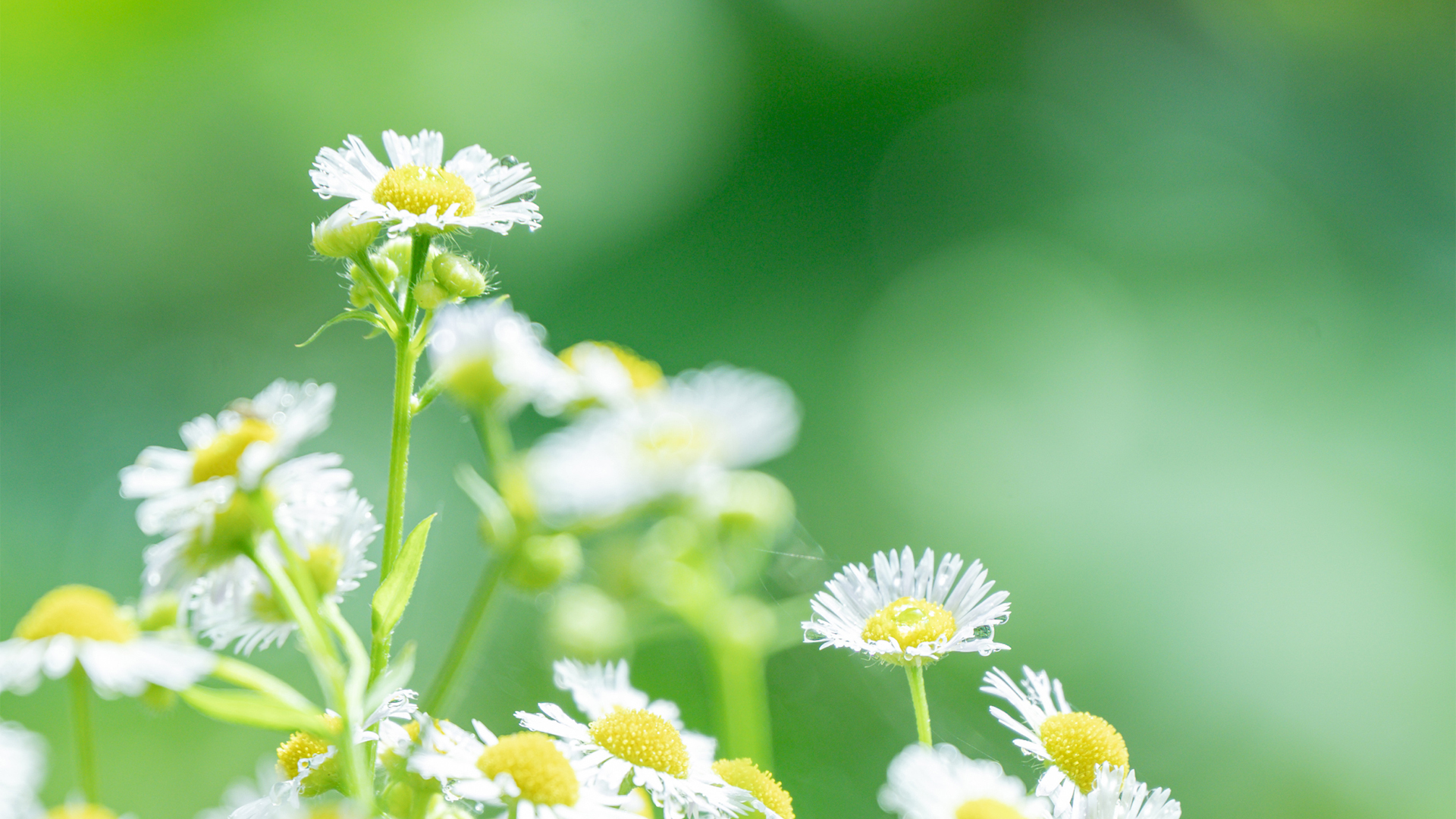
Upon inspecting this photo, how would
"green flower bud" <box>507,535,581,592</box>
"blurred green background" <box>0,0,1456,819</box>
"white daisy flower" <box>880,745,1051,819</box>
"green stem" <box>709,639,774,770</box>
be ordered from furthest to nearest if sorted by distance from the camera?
"blurred green background" <box>0,0,1456,819</box> < "green stem" <box>709,639,774,770</box> < "green flower bud" <box>507,535,581,592</box> < "white daisy flower" <box>880,745,1051,819</box>

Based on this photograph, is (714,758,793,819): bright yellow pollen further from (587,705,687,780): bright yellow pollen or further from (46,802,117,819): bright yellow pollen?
(46,802,117,819): bright yellow pollen

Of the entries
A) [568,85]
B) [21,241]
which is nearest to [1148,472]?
[568,85]

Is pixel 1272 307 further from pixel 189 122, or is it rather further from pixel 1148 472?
pixel 189 122

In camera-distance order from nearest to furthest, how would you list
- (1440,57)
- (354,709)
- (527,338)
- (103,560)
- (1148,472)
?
(354,709) < (527,338) < (103,560) < (1148,472) < (1440,57)

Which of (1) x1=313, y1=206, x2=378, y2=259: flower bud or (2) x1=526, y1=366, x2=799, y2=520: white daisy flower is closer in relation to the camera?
(1) x1=313, y1=206, x2=378, y2=259: flower bud

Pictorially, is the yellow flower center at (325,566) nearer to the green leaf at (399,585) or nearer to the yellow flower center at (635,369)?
the green leaf at (399,585)

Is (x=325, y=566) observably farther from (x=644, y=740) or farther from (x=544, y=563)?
A: (x=544, y=563)

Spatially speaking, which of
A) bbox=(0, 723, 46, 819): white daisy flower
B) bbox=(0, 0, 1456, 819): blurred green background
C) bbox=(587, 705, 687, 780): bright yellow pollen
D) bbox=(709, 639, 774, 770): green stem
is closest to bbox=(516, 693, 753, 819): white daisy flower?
bbox=(587, 705, 687, 780): bright yellow pollen
